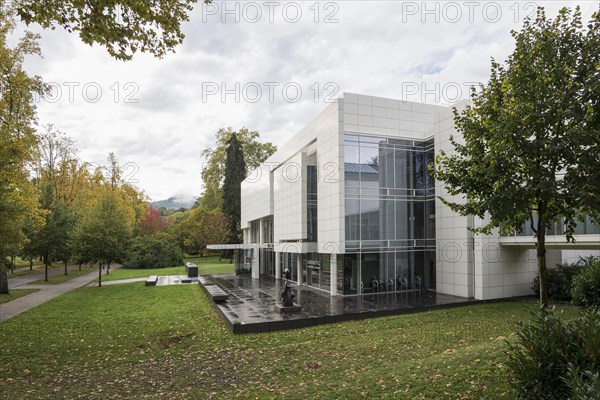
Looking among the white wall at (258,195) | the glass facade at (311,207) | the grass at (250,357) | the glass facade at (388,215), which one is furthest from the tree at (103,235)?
the glass facade at (388,215)

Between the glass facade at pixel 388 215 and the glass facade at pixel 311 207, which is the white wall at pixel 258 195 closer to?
the glass facade at pixel 311 207

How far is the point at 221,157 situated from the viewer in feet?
A: 176

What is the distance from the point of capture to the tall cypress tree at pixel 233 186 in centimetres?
4912

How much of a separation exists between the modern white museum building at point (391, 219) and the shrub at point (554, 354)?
1343 cm

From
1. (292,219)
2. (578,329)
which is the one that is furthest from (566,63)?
(292,219)

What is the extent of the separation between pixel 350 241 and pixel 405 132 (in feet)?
22.1

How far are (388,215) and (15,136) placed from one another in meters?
16.5

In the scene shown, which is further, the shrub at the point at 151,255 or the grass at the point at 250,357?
the shrub at the point at 151,255

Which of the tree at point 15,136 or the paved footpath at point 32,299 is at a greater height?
the tree at point 15,136

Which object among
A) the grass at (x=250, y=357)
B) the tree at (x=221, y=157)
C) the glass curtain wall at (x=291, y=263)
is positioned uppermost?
the tree at (x=221, y=157)

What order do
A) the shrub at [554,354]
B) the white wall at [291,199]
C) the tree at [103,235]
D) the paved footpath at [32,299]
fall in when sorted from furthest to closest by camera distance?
the tree at [103,235] < the white wall at [291,199] < the paved footpath at [32,299] < the shrub at [554,354]

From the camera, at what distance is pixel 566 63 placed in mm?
7453

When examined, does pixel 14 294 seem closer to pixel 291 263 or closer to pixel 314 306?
pixel 291 263

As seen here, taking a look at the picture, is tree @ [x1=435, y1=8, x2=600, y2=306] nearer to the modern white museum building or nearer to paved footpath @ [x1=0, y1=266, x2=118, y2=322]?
the modern white museum building
